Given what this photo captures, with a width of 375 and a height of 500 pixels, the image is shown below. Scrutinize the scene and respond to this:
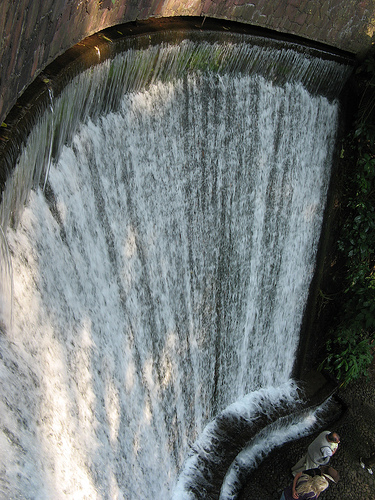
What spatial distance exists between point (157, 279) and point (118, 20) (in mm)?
1856

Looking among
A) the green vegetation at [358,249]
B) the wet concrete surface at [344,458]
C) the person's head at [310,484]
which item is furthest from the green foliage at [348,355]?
the person's head at [310,484]

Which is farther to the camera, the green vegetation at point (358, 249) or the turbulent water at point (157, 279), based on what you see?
the green vegetation at point (358, 249)

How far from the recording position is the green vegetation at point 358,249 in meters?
5.24

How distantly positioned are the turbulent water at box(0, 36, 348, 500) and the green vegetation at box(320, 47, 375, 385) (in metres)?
0.34

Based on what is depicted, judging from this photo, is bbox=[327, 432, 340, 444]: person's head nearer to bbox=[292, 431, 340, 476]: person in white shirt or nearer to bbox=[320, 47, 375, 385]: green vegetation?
bbox=[292, 431, 340, 476]: person in white shirt

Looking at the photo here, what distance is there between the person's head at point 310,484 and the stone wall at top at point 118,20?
4041 mm

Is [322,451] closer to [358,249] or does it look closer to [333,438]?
[333,438]

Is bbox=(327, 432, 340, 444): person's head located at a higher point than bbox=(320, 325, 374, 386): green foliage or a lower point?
lower

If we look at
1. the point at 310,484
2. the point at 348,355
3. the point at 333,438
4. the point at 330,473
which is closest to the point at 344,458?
the point at 333,438

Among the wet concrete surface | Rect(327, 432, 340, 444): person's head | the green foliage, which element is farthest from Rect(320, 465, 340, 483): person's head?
the green foliage

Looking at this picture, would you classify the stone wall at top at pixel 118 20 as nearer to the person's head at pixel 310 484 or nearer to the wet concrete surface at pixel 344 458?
the person's head at pixel 310 484

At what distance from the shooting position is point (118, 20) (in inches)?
114

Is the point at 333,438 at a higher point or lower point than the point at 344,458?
higher

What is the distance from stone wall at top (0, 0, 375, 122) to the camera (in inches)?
80.4
